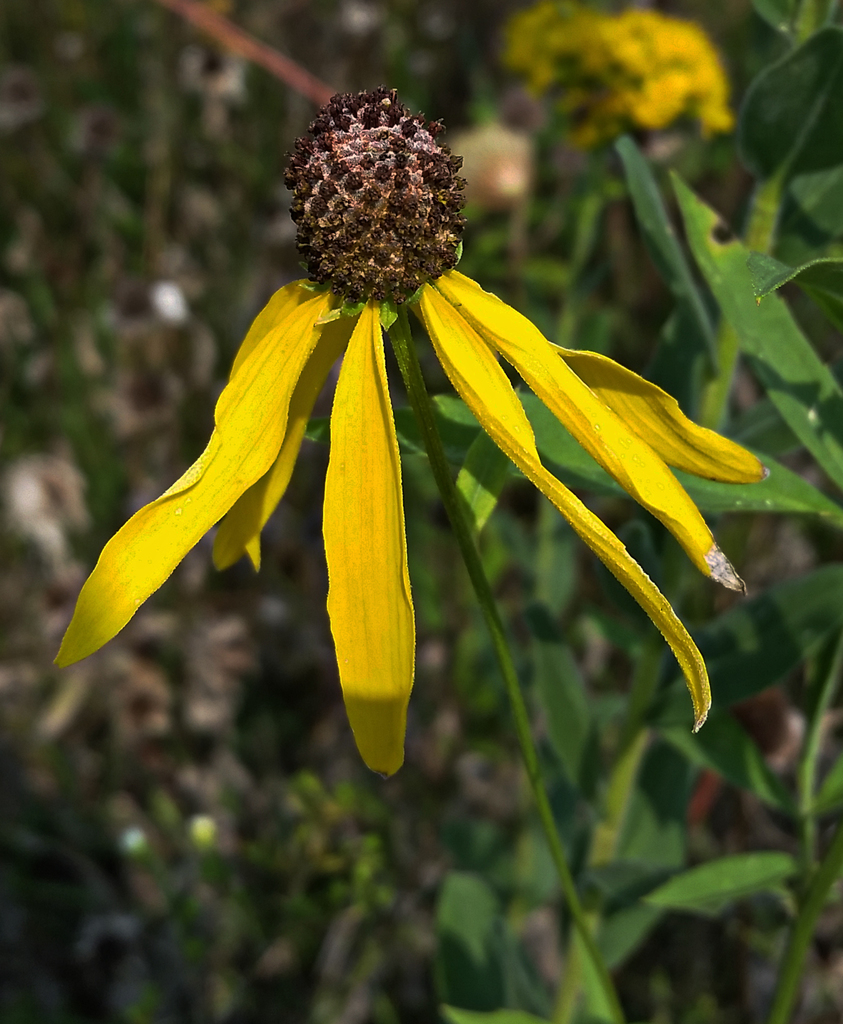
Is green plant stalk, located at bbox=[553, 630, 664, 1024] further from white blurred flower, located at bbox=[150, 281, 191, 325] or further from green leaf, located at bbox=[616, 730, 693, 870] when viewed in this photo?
white blurred flower, located at bbox=[150, 281, 191, 325]

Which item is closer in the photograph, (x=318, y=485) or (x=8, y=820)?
(x=8, y=820)

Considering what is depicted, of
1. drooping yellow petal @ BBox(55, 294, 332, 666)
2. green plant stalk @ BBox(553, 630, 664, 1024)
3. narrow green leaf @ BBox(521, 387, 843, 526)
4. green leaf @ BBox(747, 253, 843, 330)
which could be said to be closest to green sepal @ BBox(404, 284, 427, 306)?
drooping yellow petal @ BBox(55, 294, 332, 666)

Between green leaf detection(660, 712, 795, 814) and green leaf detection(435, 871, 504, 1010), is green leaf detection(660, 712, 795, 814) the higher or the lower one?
the higher one

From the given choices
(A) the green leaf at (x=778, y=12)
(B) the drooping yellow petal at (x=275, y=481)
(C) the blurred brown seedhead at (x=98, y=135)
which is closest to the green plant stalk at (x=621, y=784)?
(B) the drooping yellow petal at (x=275, y=481)

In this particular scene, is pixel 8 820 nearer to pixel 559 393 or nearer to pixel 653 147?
pixel 559 393

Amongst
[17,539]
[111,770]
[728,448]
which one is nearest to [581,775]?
[728,448]
